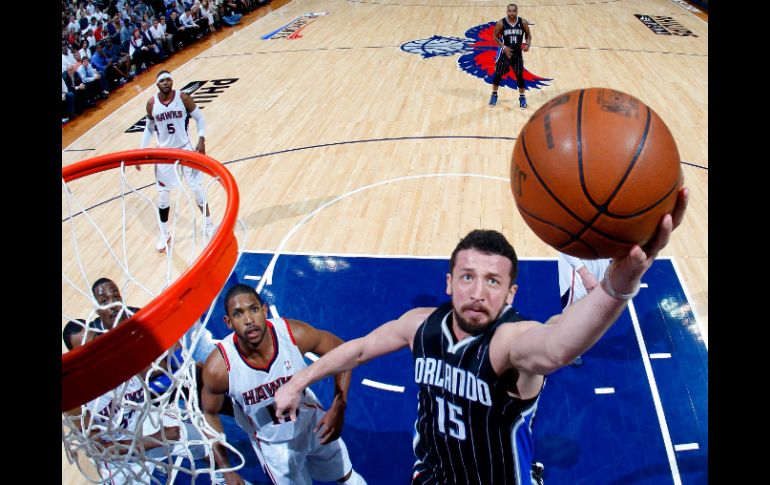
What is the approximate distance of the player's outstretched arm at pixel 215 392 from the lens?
10.4ft

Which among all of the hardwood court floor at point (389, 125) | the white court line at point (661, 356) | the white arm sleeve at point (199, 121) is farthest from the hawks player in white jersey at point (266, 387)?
the white arm sleeve at point (199, 121)

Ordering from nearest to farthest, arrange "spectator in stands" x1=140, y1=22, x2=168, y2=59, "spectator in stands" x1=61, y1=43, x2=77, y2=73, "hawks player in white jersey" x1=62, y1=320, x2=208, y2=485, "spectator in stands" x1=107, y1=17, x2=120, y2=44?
"hawks player in white jersey" x1=62, y1=320, x2=208, y2=485, "spectator in stands" x1=61, y1=43, x2=77, y2=73, "spectator in stands" x1=107, y1=17, x2=120, y2=44, "spectator in stands" x1=140, y1=22, x2=168, y2=59

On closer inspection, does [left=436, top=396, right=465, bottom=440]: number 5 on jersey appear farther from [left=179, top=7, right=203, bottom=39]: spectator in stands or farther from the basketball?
[left=179, top=7, right=203, bottom=39]: spectator in stands

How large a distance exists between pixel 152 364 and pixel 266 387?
88 centimetres

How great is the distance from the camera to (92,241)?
6520 millimetres

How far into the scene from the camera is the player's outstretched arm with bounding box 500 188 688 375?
1587mm

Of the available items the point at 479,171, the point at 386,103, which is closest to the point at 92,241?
the point at 479,171

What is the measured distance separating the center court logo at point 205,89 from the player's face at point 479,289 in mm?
8741

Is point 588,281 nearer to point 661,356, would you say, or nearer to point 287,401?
point 661,356

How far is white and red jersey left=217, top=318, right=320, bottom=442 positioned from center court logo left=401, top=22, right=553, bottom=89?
26.3ft

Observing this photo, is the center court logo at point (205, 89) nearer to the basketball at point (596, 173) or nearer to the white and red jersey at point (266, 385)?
the white and red jersey at point (266, 385)

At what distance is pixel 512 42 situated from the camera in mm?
8953

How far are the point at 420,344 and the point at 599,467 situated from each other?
197 centimetres

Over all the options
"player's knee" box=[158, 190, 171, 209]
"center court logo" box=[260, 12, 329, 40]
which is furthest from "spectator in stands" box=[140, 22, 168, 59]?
"player's knee" box=[158, 190, 171, 209]
